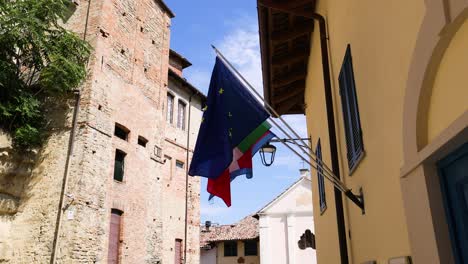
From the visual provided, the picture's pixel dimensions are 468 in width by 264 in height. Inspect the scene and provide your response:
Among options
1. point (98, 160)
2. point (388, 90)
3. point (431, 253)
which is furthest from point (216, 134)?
point (98, 160)

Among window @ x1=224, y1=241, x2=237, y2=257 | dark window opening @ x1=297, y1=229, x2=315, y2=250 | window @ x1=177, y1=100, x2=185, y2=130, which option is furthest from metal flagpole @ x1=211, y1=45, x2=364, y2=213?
window @ x1=224, y1=241, x2=237, y2=257

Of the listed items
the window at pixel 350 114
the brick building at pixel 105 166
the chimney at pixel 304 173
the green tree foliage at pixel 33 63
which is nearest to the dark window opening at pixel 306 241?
the window at pixel 350 114

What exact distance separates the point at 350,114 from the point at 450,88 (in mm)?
2546

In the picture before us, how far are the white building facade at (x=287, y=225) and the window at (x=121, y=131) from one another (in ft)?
51.1

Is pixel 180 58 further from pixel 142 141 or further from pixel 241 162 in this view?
pixel 241 162

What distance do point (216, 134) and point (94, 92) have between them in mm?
12572

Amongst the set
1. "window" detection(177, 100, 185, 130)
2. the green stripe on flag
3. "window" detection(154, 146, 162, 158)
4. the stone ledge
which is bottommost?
the green stripe on flag

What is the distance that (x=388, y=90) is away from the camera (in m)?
3.21

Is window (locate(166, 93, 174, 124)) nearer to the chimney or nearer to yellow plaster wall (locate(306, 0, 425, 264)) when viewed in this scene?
the chimney

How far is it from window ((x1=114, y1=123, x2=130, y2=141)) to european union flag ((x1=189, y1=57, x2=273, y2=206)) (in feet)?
43.3

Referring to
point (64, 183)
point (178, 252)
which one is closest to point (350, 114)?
point (64, 183)

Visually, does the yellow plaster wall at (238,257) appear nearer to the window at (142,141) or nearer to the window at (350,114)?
the window at (142,141)

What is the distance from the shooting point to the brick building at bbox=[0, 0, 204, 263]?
49.9 feet

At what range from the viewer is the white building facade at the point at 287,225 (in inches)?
1184
